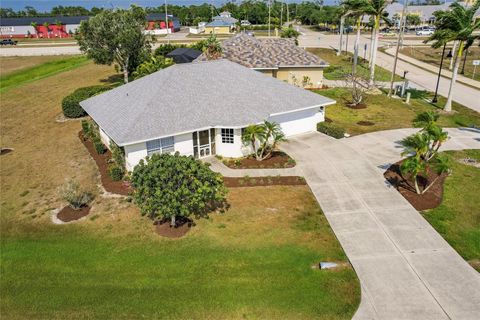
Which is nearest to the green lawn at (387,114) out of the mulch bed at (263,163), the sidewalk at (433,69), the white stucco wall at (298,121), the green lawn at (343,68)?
the white stucco wall at (298,121)

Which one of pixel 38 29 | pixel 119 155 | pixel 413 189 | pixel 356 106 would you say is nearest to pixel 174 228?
pixel 119 155

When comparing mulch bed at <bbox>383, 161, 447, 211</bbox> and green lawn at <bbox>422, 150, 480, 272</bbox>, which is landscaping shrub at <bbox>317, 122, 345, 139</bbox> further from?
green lawn at <bbox>422, 150, 480, 272</bbox>

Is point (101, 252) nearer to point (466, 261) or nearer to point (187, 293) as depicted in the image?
point (187, 293)

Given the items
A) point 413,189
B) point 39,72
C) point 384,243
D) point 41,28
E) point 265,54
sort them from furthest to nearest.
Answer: point 41,28 < point 39,72 < point 265,54 < point 413,189 < point 384,243

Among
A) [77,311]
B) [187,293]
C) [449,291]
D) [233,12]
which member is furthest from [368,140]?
[233,12]

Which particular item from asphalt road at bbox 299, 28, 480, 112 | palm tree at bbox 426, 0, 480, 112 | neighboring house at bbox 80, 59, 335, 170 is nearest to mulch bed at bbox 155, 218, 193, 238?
neighboring house at bbox 80, 59, 335, 170

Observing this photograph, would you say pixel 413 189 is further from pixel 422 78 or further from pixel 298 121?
pixel 422 78
